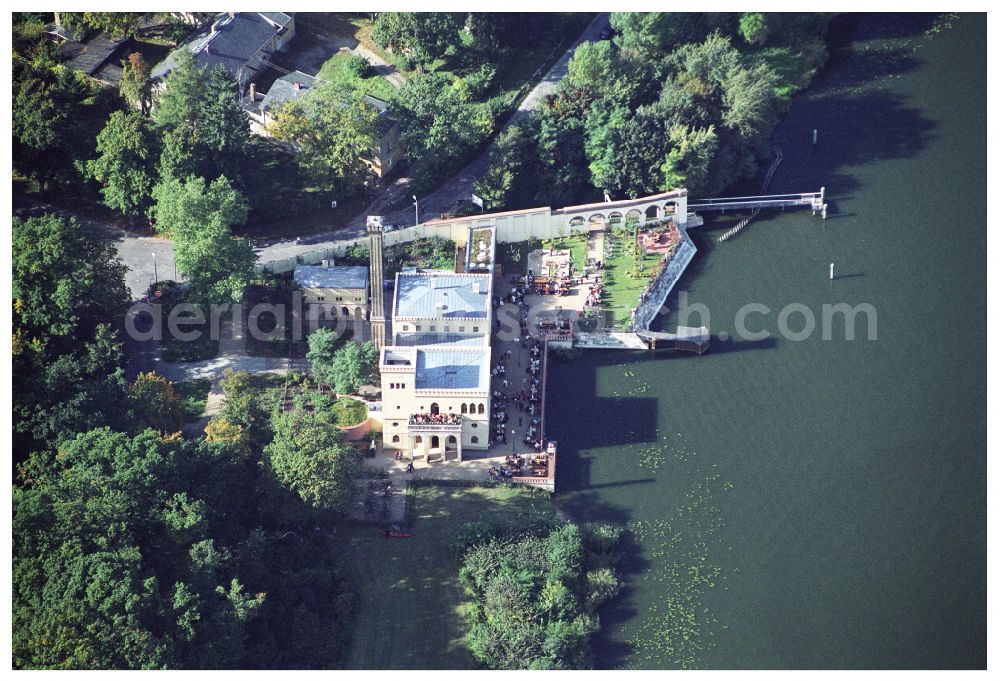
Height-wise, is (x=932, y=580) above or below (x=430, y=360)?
below

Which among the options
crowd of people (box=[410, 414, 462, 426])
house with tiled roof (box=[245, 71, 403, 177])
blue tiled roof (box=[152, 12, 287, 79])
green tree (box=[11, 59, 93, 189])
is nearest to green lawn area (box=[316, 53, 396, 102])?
house with tiled roof (box=[245, 71, 403, 177])

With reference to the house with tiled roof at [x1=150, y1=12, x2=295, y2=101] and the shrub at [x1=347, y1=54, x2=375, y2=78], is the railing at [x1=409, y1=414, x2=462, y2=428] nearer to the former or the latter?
the house with tiled roof at [x1=150, y1=12, x2=295, y2=101]

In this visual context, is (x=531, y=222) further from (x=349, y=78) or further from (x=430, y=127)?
(x=349, y=78)

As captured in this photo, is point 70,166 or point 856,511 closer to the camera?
point 856,511

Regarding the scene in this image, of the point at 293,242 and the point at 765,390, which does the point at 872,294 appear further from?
the point at 293,242

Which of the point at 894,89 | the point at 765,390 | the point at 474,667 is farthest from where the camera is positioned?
the point at 894,89

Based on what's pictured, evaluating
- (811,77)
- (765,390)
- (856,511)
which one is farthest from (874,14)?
(856,511)

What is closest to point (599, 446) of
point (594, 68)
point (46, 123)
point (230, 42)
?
point (594, 68)
